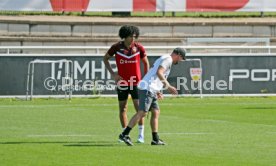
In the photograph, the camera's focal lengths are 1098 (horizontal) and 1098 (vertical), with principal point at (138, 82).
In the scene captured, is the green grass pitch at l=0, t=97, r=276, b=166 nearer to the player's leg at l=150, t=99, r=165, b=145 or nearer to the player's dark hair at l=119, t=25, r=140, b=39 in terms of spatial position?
the player's leg at l=150, t=99, r=165, b=145

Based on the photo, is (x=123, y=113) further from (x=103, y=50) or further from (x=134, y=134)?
(x=103, y=50)

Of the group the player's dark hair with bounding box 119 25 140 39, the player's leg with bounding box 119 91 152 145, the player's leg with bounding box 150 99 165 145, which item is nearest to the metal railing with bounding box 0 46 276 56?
the player's dark hair with bounding box 119 25 140 39

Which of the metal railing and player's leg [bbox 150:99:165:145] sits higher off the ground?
the metal railing

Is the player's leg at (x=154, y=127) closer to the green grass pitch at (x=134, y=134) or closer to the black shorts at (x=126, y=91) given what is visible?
the green grass pitch at (x=134, y=134)

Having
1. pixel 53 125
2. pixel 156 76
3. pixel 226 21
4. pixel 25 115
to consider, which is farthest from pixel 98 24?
pixel 156 76

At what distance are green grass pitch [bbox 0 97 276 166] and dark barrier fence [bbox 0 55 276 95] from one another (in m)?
1.08

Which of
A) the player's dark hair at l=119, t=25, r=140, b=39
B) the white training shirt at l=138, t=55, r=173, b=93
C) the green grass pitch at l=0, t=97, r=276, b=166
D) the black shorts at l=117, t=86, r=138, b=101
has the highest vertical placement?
the player's dark hair at l=119, t=25, r=140, b=39

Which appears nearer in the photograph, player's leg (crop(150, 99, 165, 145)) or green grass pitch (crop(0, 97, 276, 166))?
green grass pitch (crop(0, 97, 276, 166))

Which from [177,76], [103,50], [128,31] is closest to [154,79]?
[128,31]

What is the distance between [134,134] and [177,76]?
13320mm

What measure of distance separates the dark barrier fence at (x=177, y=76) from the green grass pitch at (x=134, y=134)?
42.6 inches

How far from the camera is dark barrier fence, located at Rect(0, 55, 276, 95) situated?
109ft

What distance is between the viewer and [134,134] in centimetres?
2108

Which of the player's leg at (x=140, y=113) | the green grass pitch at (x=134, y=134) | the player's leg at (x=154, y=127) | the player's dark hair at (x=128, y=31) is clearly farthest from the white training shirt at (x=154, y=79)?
the green grass pitch at (x=134, y=134)
